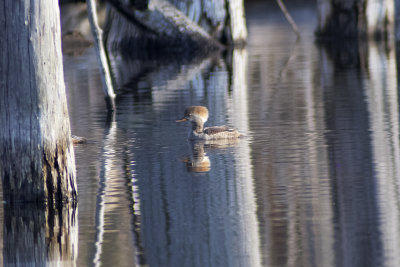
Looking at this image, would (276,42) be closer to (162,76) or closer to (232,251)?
(162,76)

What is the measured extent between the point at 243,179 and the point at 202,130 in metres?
2.58

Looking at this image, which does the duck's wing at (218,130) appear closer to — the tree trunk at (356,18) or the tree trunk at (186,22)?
the tree trunk at (186,22)

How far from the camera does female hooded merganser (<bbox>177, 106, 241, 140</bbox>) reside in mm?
10969

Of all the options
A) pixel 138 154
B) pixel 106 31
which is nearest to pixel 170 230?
pixel 138 154

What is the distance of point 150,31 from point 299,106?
53.8ft

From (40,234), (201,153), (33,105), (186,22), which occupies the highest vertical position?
(186,22)

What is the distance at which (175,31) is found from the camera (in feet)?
96.2

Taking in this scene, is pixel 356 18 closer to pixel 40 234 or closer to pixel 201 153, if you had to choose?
pixel 201 153

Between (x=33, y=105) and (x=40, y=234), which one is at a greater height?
(x=33, y=105)

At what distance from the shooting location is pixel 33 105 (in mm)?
7688

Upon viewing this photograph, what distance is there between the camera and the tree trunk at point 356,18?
29.7 meters

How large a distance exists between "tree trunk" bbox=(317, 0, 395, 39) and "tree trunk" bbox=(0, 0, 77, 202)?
22.9 meters

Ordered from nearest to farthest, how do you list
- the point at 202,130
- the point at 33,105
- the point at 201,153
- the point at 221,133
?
the point at 33,105, the point at 201,153, the point at 221,133, the point at 202,130

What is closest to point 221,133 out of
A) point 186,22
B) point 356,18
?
point 186,22
